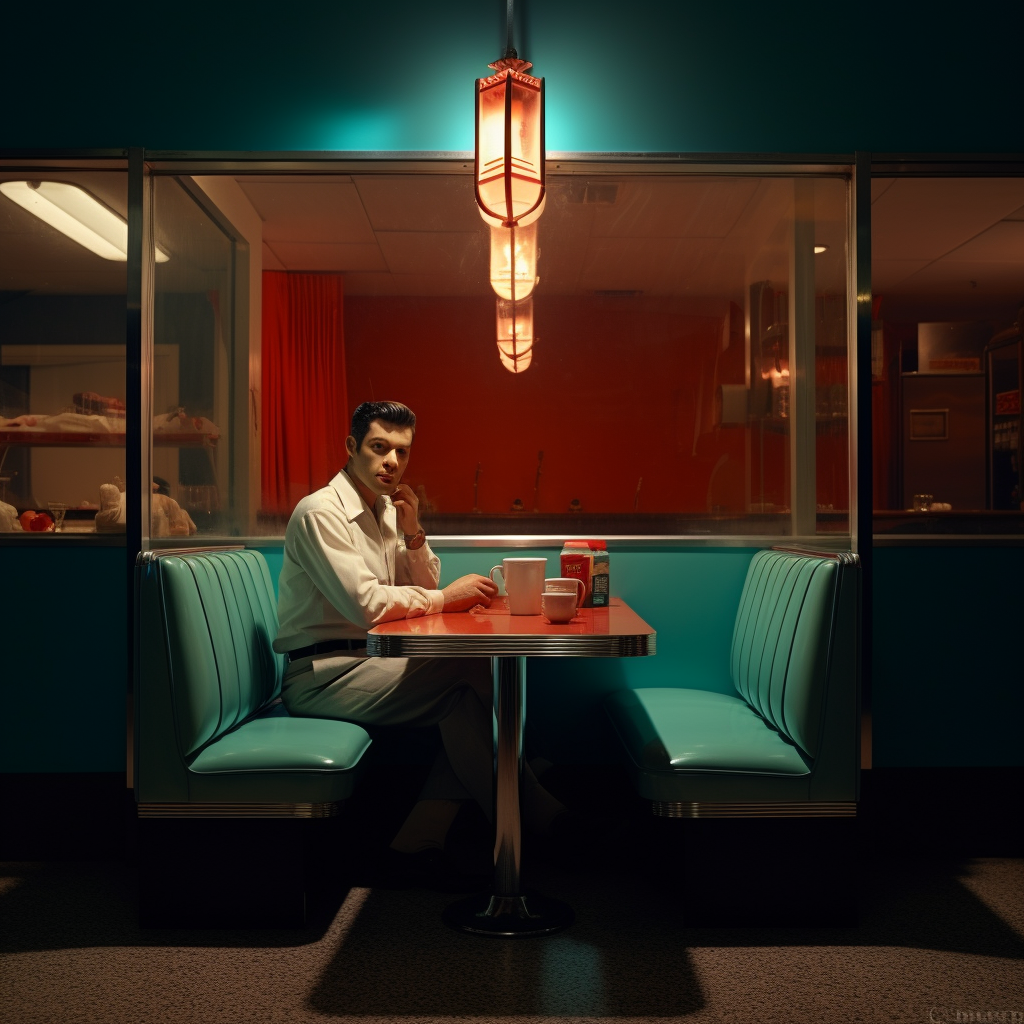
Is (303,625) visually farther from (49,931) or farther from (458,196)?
(458,196)

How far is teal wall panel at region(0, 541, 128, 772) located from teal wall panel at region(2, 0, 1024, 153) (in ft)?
4.53

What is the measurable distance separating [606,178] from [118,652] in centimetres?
226

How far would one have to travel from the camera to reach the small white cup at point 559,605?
2250 millimetres

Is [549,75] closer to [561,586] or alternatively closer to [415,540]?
[415,540]

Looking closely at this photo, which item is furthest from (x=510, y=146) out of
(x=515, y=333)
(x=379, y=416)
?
(x=515, y=333)

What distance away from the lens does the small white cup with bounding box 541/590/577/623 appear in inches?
88.6

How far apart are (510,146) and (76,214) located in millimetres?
1735

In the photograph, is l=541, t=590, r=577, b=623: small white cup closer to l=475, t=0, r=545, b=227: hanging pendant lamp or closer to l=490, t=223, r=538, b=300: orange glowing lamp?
l=475, t=0, r=545, b=227: hanging pendant lamp

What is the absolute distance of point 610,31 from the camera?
122 inches

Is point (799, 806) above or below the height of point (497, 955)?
above

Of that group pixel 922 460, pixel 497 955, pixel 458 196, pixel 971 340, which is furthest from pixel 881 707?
pixel 458 196

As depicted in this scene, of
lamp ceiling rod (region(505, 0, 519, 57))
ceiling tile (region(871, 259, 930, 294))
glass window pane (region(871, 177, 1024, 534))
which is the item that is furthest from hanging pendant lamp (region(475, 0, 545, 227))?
ceiling tile (region(871, 259, 930, 294))

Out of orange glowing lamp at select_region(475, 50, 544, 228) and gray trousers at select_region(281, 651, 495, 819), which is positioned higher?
orange glowing lamp at select_region(475, 50, 544, 228)

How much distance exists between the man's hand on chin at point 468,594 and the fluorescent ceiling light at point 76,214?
1.51 meters
